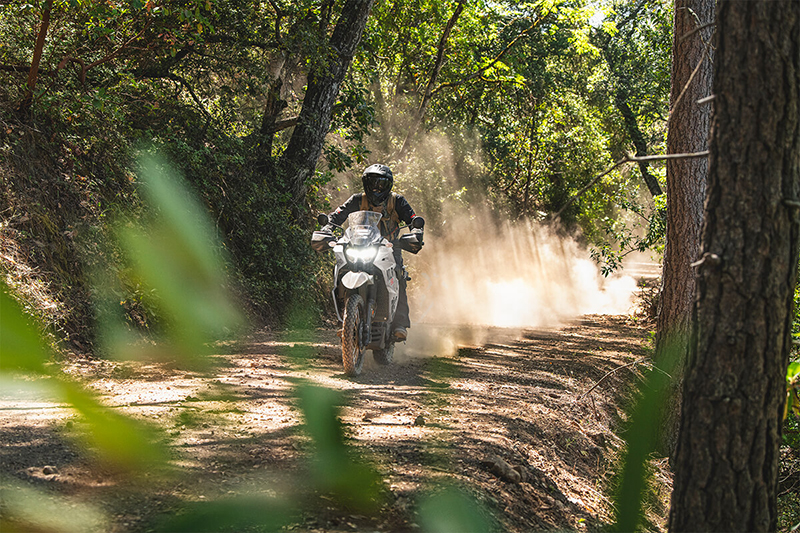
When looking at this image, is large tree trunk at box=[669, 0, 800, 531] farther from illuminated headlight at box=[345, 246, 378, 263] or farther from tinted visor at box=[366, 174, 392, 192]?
tinted visor at box=[366, 174, 392, 192]

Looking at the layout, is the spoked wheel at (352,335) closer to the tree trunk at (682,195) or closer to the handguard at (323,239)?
the handguard at (323,239)

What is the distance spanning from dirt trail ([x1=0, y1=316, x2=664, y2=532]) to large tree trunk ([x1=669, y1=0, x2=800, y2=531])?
1.29m

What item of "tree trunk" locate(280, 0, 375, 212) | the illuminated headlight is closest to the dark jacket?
the illuminated headlight

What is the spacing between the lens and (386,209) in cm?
830

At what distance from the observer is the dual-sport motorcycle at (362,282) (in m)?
7.38

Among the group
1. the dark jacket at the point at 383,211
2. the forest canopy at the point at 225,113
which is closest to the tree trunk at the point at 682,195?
the forest canopy at the point at 225,113

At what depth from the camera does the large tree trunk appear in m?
2.96

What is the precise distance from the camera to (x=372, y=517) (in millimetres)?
3590

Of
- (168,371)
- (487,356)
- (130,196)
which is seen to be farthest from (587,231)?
(168,371)

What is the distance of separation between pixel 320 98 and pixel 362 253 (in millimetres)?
7037

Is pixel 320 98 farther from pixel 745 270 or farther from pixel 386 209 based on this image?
pixel 745 270

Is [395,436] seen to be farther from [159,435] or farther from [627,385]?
[627,385]

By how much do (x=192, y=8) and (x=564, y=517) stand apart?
9.29 metres

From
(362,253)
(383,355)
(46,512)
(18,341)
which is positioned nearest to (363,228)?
(362,253)
